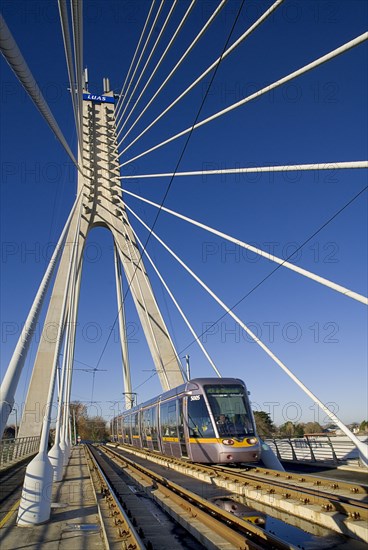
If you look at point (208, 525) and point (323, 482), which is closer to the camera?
point (208, 525)

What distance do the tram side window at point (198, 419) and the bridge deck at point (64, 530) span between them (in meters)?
4.48

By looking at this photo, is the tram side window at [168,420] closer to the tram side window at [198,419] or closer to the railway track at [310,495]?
the tram side window at [198,419]

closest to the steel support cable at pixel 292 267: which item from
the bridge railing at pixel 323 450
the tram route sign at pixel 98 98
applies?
the bridge railing at pixel 323 450

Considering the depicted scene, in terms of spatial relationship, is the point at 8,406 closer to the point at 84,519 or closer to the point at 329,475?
the point at 84,519

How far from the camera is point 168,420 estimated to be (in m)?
18.1

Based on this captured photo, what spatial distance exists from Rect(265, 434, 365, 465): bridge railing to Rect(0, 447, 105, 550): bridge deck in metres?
9.04

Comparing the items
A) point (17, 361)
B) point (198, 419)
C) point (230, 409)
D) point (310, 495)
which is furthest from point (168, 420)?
point (17, 361)

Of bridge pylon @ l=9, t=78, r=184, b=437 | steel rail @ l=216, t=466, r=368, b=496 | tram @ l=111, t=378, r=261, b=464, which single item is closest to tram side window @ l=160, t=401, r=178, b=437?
tram @ l=111, t=378, r=261, b=464

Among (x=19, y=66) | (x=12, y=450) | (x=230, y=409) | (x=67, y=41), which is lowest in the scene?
(x=12, y=450)

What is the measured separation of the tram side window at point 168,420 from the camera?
56.0 feet

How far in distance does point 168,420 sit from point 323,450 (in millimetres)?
5485

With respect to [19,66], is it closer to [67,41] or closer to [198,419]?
[67,41]

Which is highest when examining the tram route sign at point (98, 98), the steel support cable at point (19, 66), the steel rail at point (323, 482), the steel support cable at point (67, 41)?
the tram route sign at point (98, 98)

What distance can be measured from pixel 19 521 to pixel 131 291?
70.0 ft
